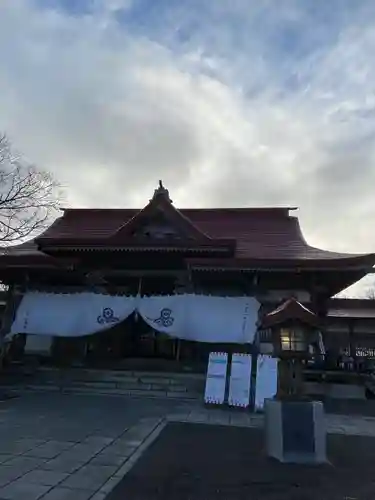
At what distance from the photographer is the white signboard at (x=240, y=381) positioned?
304 inches

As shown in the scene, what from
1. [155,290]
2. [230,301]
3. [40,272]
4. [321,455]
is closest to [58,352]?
[40,272]

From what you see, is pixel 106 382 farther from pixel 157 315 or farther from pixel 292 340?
pixel 292 340

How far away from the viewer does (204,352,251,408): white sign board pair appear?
7766 millimetres

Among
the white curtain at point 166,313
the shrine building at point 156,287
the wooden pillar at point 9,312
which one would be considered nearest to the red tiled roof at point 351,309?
the shrine building at point 156,287

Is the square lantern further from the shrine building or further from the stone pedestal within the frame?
the shrine building

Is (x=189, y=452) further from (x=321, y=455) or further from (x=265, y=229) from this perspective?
(x=265, y=229)

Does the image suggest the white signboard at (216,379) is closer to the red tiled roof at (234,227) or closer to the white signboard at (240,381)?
the white signboard at (240,381)

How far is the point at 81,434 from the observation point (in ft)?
17.6

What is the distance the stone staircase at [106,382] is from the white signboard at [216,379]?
83 cm

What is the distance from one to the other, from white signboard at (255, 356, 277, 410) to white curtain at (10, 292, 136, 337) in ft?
10.5

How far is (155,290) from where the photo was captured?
10.9 m

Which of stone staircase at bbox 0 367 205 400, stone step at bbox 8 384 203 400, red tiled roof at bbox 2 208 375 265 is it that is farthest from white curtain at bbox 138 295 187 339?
red tiled roof at bbox 2 208 375 265

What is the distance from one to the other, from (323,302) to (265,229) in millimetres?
3052

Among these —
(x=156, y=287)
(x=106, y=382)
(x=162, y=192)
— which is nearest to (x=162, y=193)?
Answer: (x=162, y=192)
